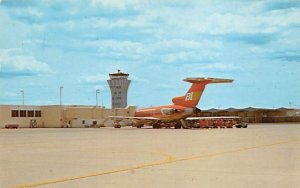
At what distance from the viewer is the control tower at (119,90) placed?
188337 millimetres

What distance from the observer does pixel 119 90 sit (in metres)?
190

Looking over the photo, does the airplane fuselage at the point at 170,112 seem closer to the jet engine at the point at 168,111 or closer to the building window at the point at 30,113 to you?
the jet engine at the point at 168,111

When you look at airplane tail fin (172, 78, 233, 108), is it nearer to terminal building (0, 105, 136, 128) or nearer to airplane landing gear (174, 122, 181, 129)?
airplane landing gear (174, 122, 181, 129)

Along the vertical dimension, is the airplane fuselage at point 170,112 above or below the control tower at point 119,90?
below

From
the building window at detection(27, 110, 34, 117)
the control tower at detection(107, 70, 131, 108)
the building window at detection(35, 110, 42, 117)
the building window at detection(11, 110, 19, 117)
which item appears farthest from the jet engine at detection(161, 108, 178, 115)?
the control tower at detection(107, 70, 131, 108)

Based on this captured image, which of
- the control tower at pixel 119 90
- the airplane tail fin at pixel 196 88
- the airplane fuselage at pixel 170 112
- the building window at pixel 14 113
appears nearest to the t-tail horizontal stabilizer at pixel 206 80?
the airplane tail fin at pixel 196 88

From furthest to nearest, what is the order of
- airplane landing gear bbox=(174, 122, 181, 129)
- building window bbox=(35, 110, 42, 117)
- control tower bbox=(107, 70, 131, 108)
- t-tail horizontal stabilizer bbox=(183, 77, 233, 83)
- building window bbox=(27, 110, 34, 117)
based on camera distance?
1. control tower bbox=(107, 70, 131, 108)
2. building window bbox=(35, 110, 42, 117)
3. building window bbox=(27, 110, 34, 117)
4. airplane landing gear bbox=(174, 122, 181, 129)
5. t-tail horizontal stabilizer bbox=(183, 77, 233, 83)

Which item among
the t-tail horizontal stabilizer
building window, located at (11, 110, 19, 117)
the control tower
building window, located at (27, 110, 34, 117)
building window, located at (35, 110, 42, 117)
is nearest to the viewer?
the t-tail horizontal stabilizer

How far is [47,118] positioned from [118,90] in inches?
2954

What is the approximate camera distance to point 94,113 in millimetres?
119625

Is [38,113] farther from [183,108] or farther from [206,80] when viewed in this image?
[206,80]

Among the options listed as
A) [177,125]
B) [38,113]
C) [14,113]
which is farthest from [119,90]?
[177,125]

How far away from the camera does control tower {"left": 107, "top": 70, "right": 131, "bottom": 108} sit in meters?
188

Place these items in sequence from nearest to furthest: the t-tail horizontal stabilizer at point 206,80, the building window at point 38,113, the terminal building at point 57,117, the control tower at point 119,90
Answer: the t-tail horizontal stabilizer at point 206,80 → the terminal building at point 57,117 → the building window at point 38,113 → the control tower at point 119,90
